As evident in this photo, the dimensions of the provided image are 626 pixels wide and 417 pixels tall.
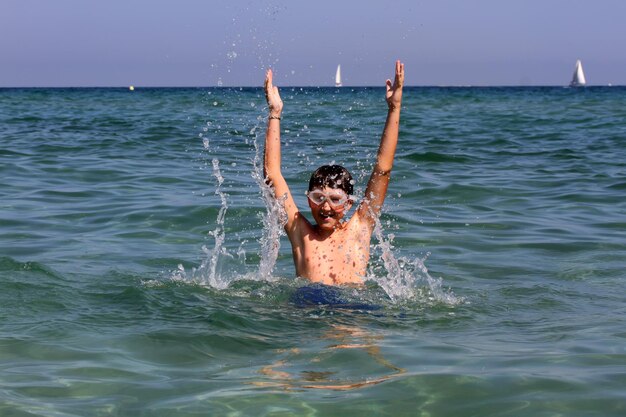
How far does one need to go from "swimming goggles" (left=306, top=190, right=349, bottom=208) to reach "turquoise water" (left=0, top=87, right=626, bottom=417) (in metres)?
0.58

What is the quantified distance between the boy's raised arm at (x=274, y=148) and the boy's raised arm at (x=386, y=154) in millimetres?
488

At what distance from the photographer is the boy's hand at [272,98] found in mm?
5762

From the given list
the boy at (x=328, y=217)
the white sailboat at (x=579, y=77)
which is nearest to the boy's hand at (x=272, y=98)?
the boy at (x=328, y=217)

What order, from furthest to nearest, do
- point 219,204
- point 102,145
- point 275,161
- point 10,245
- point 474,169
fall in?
1. point 102,145
2. point 474,169
3. point 219,204
4. point 10,245
5. point 275,161

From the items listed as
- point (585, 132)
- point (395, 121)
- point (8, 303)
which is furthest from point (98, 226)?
point (585, 132)

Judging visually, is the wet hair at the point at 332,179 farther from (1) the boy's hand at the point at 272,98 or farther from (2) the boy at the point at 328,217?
A: (1) the boy's hand at the point at 272,98

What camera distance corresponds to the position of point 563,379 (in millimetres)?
4078

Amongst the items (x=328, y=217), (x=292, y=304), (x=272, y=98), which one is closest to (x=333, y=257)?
(x=328, y=217)

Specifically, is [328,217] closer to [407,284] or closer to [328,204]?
[328,204]

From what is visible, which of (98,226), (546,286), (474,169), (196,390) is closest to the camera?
(196,390)

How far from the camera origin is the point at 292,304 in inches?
219

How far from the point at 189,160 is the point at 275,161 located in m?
8.26

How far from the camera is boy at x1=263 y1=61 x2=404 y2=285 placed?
572 cm

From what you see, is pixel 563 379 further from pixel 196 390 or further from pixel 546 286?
pixel 546 286
